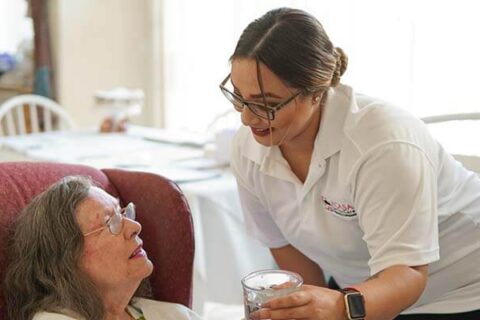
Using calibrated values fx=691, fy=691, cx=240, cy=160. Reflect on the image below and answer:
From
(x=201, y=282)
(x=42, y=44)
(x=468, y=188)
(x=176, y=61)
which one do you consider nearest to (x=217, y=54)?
(x=176, y=61)

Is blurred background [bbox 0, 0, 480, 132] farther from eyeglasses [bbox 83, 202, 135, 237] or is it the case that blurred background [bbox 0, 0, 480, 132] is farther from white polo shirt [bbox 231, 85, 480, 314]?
eyeglasses [bbox 83, 202, 135, 237]

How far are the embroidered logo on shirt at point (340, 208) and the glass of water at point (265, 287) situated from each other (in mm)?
216

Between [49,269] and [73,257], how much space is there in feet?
0.17

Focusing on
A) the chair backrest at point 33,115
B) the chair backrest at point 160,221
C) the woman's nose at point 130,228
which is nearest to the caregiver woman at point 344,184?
the chair backrest at point 160,221

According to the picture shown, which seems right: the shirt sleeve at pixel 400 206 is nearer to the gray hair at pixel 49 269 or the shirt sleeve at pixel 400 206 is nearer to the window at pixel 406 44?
the gray hair at pixel 49 269

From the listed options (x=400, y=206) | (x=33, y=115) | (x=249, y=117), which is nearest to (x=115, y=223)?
(x=249, y=117)

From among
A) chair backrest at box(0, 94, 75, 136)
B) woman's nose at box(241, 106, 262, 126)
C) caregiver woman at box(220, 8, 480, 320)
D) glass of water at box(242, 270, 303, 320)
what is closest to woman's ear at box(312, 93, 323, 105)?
caregiver woman at box(220, 8, 480, 320)

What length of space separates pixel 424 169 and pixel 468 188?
249 millimetres

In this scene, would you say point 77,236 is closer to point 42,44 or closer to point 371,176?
point 371,176

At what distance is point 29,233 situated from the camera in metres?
1.38

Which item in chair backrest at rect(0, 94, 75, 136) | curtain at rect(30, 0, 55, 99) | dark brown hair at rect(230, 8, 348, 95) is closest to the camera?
dark brown hair at rect(230, 8, 348, 95)

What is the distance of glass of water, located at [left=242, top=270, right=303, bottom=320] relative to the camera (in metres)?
1.16

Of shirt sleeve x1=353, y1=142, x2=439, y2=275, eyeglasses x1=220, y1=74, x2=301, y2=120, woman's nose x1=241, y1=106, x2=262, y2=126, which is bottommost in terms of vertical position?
shirt sleeve x1=353, y1=142, x2=439, y2=275

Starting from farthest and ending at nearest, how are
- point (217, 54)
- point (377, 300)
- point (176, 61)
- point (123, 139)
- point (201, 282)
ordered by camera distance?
point (176, 61) → point (217, 54) → point (123, 139) → point (201, 282) → point (377, 300)
